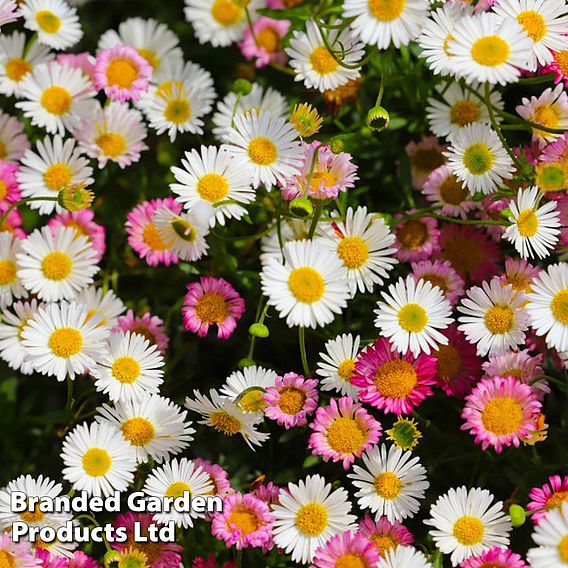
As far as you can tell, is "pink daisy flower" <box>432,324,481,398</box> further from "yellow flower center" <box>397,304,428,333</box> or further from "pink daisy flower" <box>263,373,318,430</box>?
"pink daisy flower" <box>263,373,318,430</box>

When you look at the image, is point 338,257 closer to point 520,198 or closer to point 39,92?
point 520,198

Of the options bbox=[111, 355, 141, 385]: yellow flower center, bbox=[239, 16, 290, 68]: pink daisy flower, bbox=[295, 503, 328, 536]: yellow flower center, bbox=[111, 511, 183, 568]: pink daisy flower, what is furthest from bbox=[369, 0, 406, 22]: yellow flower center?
bbox=[111, 511, 183, 568]: pink daisy flower

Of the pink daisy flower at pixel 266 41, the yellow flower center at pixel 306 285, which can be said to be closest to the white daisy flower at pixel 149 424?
the yellow flower center at pixel 306 285

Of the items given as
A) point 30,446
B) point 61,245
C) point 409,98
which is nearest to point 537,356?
point 409,98

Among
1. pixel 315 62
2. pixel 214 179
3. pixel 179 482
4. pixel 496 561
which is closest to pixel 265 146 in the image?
pixel 214 179

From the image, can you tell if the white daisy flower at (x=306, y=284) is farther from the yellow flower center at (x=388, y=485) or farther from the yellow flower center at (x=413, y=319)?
the yellow flower center at (x=388, y=485)
